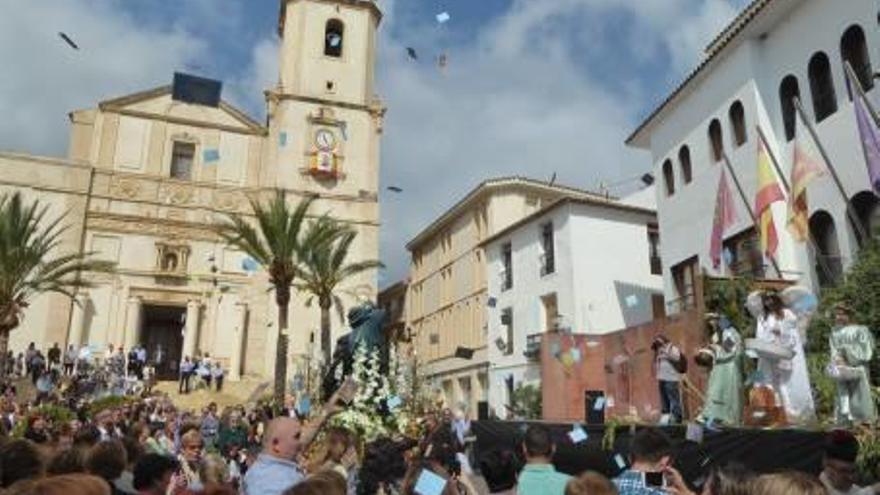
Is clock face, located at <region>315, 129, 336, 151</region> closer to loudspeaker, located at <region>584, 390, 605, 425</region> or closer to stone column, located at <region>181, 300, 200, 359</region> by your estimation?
stone column, located at <region>181, 300, 200, 359</region>

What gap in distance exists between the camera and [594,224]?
3002cm

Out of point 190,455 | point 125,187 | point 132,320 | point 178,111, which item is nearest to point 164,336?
point 132,320

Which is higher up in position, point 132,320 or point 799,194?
point 132,320

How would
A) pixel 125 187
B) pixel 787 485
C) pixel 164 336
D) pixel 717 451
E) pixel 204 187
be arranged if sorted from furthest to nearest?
1. pixel 204 187
2. pixel 164 336
3. pixel 125 187
4. pixel 717 451
5. pixel 787 485

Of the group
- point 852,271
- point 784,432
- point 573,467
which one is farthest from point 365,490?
point 852,271

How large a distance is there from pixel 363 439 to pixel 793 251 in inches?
484

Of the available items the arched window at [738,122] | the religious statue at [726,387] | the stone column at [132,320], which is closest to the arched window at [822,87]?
the arched window at [738,122]

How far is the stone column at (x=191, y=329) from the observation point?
35.8m

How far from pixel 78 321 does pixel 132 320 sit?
7.84 feet

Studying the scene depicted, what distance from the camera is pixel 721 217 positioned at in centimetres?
1709

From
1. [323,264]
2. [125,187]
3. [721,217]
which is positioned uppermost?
[125,187]

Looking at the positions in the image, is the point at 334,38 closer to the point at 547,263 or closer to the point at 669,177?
the point at 547,263

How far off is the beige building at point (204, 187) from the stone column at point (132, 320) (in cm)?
6

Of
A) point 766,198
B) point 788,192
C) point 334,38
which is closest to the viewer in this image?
point 766,198
